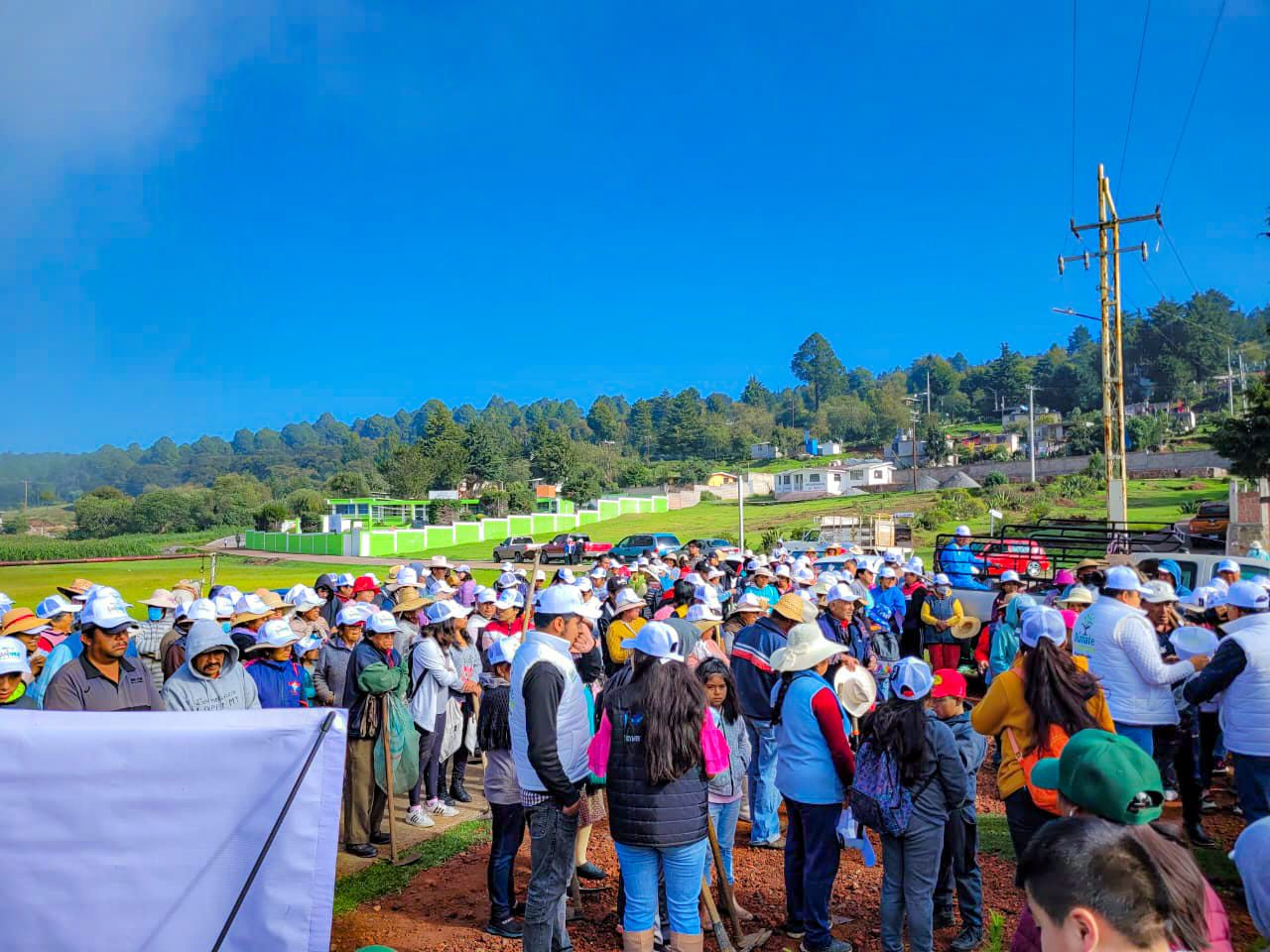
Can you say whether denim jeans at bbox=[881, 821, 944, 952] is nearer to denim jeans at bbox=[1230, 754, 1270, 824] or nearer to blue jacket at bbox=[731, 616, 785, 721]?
blue jacket at bbox=[731, 616, 785, 721]

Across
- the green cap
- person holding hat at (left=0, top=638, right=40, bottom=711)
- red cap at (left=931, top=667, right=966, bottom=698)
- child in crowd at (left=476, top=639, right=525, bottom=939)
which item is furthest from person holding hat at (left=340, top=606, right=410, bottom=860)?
the green cap

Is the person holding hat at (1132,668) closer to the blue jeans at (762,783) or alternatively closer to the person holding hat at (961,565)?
the blue jeans at (762,783)

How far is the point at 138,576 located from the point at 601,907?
2916 centimetres

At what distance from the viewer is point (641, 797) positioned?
406 cm

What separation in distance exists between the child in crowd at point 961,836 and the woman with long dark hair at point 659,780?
143 cm

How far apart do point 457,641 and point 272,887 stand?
506cm

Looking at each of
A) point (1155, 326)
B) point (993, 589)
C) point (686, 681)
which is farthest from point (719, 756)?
point (1155, 326)

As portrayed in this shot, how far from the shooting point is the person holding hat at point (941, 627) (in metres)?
10.8

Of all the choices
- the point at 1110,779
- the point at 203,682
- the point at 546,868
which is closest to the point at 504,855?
the point at 546,868

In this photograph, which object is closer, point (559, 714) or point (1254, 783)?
point (559, 714)

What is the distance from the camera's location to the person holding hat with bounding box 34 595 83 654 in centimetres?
814

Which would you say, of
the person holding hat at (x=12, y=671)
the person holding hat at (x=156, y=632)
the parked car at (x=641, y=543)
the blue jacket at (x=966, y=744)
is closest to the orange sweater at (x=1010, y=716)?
the blue jacket at (x=966, y=744)

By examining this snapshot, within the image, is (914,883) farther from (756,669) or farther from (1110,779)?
(756,669)

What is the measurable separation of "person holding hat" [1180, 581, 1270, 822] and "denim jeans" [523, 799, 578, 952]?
378 centimetres
